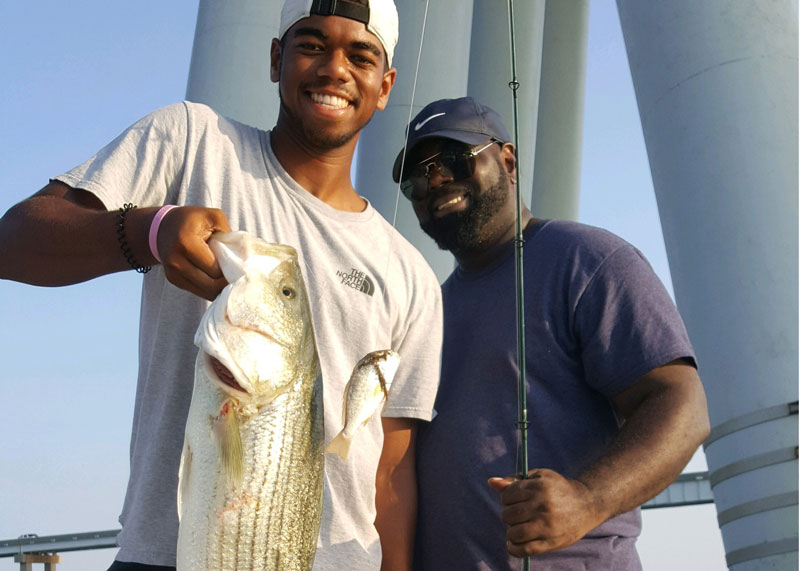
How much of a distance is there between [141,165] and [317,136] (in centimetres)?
69

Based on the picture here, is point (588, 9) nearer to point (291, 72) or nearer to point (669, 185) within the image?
point (669, 185)

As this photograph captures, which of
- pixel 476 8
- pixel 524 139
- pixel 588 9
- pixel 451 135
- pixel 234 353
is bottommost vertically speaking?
pixel 234 353

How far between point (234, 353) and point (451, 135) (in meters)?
3.13

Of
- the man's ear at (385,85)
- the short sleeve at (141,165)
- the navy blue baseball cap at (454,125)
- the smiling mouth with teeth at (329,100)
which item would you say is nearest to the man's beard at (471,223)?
the navy blue baseball cap at (454,125)

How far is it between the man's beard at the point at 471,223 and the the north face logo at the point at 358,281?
1.72 metres

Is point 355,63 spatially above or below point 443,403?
above

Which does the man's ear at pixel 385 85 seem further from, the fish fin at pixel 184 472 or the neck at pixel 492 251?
Result: the fish fin at pixel 184 472

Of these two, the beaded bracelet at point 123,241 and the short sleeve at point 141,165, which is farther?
Result: the short sleeve at point 141,165

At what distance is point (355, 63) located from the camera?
11.0ft

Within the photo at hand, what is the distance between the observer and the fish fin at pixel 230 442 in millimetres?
2068

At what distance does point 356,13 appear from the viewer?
3293mm

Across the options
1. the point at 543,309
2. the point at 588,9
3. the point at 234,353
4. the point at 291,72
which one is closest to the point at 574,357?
the point at 543,309

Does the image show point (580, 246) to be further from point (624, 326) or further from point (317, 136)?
point (317, 136)

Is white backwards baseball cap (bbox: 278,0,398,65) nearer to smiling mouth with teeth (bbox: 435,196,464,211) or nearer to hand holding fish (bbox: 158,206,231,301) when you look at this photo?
hand holding fish (bbox: 158,206,231,301)
